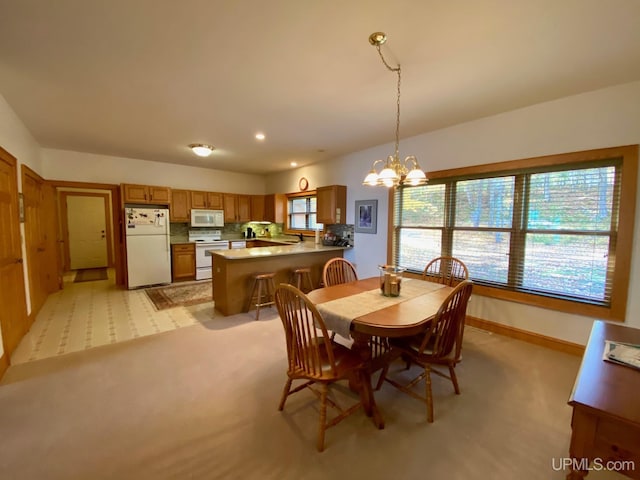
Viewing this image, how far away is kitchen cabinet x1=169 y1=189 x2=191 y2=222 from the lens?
225 inches

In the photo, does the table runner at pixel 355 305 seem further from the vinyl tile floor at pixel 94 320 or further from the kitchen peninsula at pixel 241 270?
the vinyl tile floor at pixel 94 320

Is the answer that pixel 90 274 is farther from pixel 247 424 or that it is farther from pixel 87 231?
pixel 247 424

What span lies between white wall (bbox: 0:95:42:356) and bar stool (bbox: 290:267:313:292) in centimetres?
311

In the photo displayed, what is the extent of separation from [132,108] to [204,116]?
2.38 feet

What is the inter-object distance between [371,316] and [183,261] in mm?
5125

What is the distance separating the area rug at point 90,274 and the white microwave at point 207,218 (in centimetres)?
245

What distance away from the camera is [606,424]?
2.81 feet

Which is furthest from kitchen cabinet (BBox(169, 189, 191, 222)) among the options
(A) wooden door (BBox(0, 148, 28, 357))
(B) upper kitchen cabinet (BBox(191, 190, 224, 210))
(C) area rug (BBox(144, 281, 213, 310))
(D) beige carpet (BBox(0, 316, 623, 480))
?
(D) beige carpet (BBox(0, 316, 623, 480))

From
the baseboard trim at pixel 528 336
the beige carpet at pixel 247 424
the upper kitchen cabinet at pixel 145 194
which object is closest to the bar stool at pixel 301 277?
the beige carpet at pixel 247 424

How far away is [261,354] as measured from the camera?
108 inches

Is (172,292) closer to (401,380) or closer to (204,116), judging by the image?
(204,116)

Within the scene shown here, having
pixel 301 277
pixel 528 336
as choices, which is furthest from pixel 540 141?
pixel 301 277

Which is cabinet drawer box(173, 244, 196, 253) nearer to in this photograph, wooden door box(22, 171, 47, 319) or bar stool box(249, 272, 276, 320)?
wooden door box(22, 171, 47, 319)

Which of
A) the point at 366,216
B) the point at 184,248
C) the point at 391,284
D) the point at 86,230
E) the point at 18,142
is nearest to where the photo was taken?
the point at 391,284
